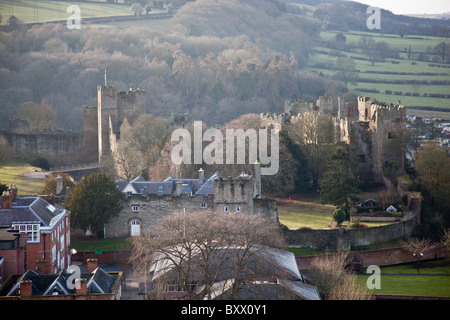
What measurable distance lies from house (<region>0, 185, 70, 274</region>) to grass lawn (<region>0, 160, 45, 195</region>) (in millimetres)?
10700

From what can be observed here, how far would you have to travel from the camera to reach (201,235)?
119 ft

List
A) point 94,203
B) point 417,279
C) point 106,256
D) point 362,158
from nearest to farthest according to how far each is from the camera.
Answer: point 106,256 → point 417,279 → point 94,203 → point 362,158

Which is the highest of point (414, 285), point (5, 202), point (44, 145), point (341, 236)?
point (44, 145)

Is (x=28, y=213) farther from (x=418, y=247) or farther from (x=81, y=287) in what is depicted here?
(x=418, y=247)

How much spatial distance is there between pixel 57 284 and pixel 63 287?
263 mm

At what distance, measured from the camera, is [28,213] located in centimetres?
3803

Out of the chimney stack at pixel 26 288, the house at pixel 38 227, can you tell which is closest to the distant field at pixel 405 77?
the house at pixel 38 227

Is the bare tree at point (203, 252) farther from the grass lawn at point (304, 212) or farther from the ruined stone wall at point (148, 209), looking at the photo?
the grass lawn at point (304, 212)

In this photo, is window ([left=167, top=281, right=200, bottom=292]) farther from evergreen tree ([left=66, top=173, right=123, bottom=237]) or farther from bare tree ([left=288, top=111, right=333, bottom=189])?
bare tree ([left=288, top=111, right=333, bottom=189])

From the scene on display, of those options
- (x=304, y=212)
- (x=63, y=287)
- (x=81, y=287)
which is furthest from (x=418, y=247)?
(x=63, y=287)

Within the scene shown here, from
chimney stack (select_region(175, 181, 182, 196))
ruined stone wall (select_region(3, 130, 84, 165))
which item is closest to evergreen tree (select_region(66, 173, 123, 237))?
chimney stack (select_region(175, 181, 182, 196))

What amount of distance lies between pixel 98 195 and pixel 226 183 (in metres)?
7.06

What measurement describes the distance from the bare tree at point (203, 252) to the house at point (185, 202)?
2695 millimetres
